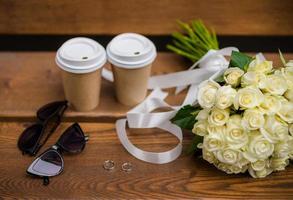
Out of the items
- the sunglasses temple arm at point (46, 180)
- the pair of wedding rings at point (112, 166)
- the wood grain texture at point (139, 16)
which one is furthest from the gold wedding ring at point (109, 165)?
the wood grain texture at point (139, 16)

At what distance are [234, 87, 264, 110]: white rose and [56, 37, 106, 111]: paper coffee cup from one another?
12.3 inches

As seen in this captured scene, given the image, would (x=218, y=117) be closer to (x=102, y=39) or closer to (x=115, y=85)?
(x=115, y=85)

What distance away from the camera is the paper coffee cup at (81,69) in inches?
33.1

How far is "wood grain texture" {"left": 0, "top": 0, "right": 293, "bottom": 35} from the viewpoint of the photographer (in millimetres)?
1098

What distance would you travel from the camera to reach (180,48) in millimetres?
1124

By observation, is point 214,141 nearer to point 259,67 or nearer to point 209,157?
point 209,157

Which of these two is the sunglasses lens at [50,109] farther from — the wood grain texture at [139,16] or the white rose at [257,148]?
the white rose at [257,148]

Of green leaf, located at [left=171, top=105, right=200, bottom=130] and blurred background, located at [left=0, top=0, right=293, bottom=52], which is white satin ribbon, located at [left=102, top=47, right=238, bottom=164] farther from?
blurred background, located at [left=0, top=0, right=293, bottom=52]

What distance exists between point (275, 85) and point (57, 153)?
453mm

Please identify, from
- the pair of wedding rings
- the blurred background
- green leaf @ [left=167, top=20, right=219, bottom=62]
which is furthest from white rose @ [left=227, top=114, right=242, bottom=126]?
the blurred background

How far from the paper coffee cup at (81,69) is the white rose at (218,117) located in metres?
0.28

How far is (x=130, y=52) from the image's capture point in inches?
34.3

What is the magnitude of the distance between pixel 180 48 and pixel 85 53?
0.35 m

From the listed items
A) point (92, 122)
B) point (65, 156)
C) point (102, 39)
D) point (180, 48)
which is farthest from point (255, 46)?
point (65, 156)
